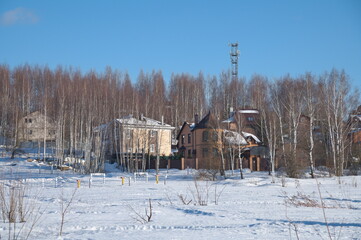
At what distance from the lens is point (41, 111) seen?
171 feet

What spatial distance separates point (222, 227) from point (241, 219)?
1.34 metres

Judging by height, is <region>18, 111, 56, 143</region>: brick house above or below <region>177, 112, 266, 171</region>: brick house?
above

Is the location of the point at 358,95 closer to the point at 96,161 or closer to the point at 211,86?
the point at 96,161

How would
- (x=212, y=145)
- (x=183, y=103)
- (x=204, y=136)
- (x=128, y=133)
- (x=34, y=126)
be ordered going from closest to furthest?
(x=212, y=145), (x=128, y=133), (x=204, y=136), (x=34, y=126), (x=183, y=103)

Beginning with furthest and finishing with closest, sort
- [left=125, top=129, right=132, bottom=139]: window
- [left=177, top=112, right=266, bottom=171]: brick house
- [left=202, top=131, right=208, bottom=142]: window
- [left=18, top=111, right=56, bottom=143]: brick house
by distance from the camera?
[left=18, top=111, right=56, bottom=143]: brick house
[left=202, top=131, right=208, bottom=142]: window
[left=125, top=129, right=132, bottom=139]: window
[left=177, top=112, right=266, bottom=171]: brick house

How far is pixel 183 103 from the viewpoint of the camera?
67.4 metres

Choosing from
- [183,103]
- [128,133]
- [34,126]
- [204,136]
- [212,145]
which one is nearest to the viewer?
[212,145]

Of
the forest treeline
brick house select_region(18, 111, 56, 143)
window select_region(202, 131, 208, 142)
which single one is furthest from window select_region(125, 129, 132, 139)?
brick house select_region(18, 111, 56, 143)

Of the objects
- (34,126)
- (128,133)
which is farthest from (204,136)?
(34,126)

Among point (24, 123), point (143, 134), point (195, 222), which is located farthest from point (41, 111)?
point (195, 222)

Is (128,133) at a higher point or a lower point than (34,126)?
lower

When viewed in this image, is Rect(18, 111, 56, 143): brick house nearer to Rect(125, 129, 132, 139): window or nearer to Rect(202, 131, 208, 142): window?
Rect(125, 129, 132, 139): window

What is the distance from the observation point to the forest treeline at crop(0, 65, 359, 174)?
33.0m

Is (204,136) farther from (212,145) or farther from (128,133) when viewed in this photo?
(212,145)
